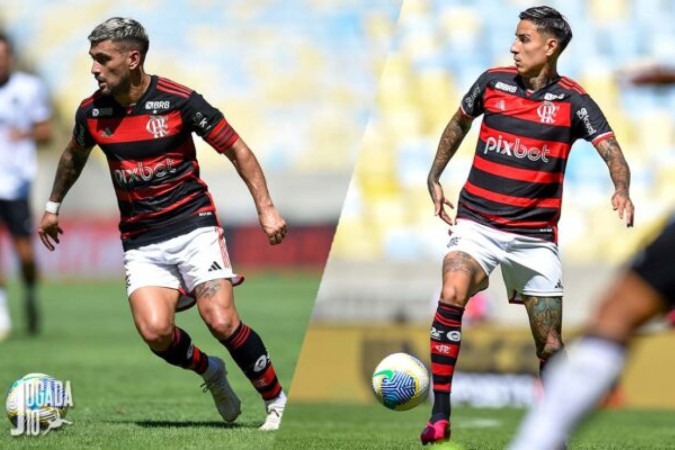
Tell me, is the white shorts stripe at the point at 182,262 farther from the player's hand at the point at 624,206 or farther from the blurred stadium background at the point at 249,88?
the blurred stadium background at the point at 249,88

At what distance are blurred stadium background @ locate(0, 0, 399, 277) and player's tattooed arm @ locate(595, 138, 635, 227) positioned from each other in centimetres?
2205

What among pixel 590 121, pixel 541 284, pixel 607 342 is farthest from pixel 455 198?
pixel 607 342

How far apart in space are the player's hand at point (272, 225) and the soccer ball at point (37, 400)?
4.80 feet

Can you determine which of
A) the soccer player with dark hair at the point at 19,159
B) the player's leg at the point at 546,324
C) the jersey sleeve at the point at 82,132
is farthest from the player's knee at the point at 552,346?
the soccer player with dark hair at the point at 19,159

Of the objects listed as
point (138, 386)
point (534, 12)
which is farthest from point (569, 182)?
point (534, 12)

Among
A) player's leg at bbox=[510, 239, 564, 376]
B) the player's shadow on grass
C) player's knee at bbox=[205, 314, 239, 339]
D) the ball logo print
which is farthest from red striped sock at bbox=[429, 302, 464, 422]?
the ball logo print

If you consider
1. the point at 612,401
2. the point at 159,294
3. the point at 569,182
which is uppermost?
the point at 159,294

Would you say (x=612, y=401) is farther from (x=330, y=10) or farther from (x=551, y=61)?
(x=330, y=10)

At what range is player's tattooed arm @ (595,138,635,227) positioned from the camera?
21.0ft

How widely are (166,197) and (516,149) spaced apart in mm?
1957

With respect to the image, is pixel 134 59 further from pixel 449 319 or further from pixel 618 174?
pixel 618 174

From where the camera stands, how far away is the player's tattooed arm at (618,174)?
641 centimetres

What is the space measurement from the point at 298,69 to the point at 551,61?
2882cm

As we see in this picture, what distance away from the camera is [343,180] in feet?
103
